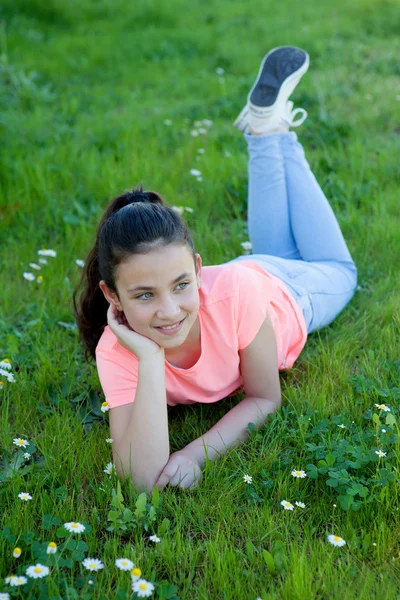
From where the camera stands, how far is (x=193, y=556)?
2197mm

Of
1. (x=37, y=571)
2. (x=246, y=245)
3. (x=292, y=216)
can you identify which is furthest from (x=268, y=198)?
(x=37, y=571)

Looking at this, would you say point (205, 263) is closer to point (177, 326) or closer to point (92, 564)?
point (177, 326)

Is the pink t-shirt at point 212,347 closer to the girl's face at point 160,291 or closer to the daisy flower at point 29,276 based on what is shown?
the girl's face at point 160,291

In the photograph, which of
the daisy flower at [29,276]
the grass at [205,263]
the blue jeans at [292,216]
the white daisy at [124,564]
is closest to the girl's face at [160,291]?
the grass at [205,263]

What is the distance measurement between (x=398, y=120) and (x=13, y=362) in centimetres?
368

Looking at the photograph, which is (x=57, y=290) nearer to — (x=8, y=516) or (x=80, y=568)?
(x=8, y=516)

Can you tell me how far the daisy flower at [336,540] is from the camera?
2.14 metres

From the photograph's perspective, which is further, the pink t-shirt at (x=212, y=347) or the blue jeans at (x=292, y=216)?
the blue jeans at (x=292, y=216)

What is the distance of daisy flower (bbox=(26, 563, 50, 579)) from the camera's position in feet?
6.53

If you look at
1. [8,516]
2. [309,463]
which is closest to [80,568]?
[8,516]

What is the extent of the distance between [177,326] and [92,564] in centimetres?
84

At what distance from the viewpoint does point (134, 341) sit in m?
2.54

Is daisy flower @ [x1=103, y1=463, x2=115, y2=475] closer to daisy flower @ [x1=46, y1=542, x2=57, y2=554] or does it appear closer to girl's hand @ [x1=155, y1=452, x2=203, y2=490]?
girl's hand @ [x1=155, y1=452, x2=203, y2=490]

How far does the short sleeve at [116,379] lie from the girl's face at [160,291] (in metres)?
0.20
